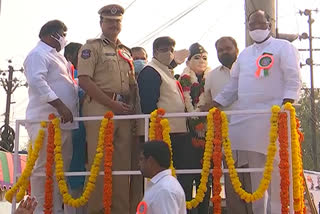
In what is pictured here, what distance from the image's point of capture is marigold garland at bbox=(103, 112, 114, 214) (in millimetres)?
4520

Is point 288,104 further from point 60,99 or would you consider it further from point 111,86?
point 60,99

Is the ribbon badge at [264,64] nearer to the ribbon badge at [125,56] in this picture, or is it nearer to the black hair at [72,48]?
the ribbon badge at [125,56]

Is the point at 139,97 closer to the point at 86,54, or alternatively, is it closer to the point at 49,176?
the point at 86,54

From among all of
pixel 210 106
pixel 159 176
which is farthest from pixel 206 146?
pixel 159 176

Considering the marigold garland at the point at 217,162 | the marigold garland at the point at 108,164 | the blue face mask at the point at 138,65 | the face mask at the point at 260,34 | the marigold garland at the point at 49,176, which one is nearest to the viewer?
the marigold garland at the point at 217,162

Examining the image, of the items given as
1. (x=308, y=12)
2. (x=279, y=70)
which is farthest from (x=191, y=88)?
(x=308, y=12)

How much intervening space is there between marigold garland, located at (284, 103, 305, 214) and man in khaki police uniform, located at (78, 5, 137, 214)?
1583mm

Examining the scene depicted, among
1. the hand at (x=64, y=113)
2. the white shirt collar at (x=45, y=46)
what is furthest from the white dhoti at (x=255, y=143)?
the white shirt collar at (x=45, y=46)

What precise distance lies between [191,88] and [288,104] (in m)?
1.58

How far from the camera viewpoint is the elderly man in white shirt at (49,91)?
4.72 m

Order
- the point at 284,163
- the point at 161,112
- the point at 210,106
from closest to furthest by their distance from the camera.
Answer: the point at 284,163
the point at 161,112
the point at 210,106

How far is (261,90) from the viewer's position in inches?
181

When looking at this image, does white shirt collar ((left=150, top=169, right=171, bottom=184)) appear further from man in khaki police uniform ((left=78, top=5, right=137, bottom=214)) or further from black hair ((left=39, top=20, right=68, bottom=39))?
black hair ((left=39, top=20, right=68, bottom=39))

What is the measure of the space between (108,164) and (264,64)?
1.71m
